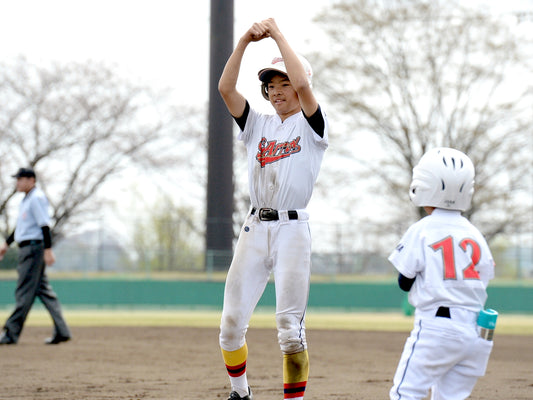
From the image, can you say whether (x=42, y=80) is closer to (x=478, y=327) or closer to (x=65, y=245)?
(x=65, y=245)

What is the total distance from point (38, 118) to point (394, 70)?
41.5 ft

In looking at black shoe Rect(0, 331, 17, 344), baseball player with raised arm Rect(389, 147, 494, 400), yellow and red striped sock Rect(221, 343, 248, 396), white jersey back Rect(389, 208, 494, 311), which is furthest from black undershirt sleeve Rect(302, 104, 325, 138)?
black shoe Rect(0, 331, 17, 344)

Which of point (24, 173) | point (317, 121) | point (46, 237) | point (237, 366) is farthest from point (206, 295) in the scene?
point (317, 121)

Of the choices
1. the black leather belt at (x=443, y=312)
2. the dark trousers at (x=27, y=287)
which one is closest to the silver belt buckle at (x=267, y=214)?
the black leather belt at (x=443, y=312)

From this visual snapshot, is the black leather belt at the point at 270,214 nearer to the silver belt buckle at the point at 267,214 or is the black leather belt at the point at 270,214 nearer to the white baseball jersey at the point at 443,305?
the silver belt buckle at the point at 267,214

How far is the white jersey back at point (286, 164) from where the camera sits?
16.9ft

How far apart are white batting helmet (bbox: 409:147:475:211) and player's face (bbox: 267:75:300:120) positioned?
58.0 inches

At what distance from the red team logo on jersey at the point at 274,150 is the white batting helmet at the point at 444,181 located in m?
1.25

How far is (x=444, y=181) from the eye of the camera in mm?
4039

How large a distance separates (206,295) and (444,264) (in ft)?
56.7

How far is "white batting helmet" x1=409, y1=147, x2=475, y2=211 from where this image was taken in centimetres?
404

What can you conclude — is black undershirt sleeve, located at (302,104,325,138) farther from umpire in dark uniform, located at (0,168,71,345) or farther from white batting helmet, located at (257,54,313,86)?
umpire in dark uniform, located at (0,168,71,345)

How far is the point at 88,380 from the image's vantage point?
719cm

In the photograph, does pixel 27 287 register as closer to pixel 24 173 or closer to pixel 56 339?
pixel 56 339
